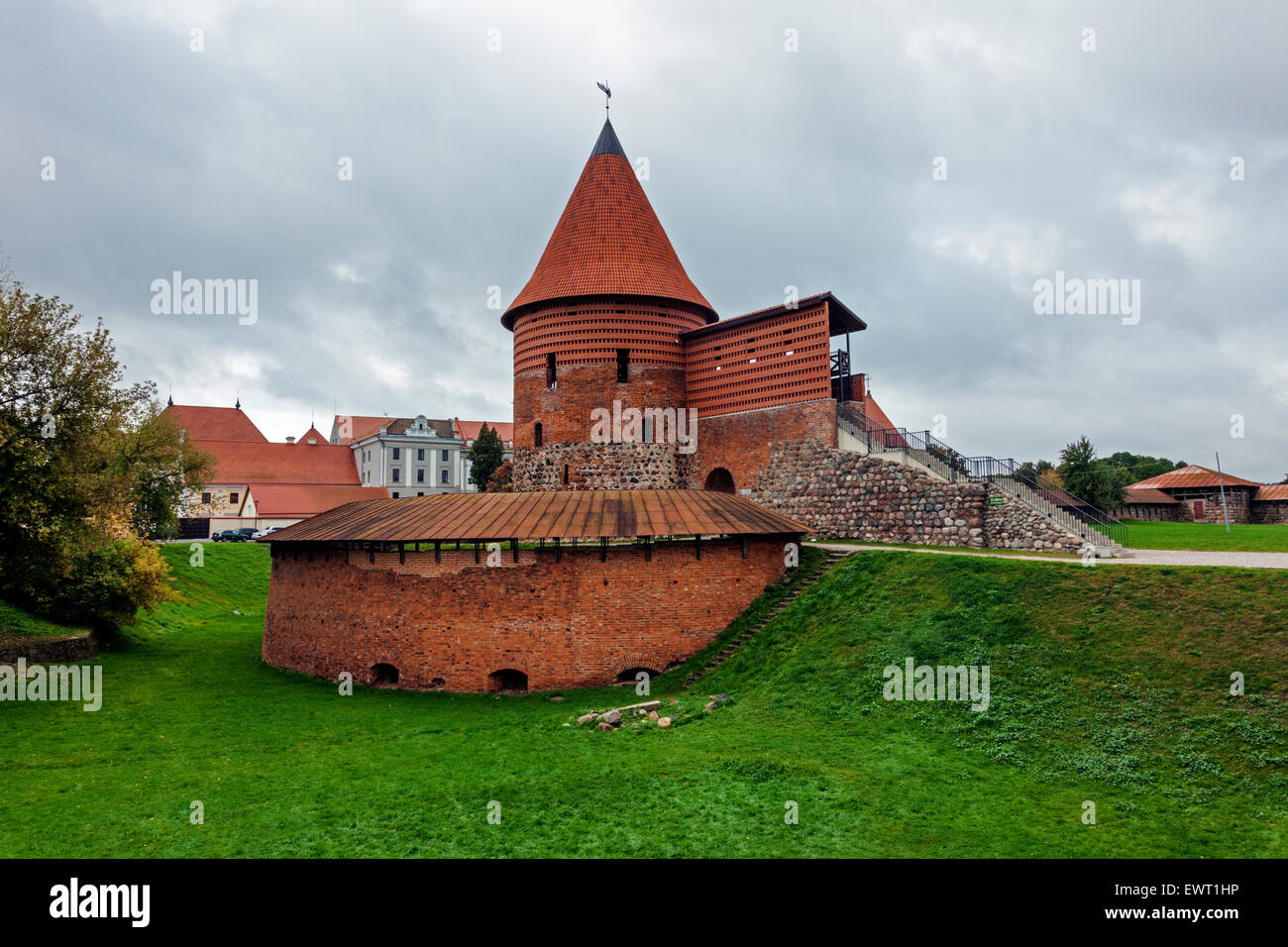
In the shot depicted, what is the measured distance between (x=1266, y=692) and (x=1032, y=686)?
2.40m

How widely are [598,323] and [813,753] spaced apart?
16.7 m

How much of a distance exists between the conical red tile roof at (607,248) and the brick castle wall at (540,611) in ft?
A: 36.7

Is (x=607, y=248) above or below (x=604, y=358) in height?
above

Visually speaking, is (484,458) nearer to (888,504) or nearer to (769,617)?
(888,504)

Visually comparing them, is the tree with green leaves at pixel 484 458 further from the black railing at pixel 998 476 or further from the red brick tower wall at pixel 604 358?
the black railing at pixel 998 476

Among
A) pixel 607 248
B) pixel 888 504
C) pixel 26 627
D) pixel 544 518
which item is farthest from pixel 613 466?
pixel 26 627

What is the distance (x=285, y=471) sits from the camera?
5509 centimetres

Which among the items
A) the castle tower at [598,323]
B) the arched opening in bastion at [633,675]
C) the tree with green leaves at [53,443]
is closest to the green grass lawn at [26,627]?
the tree with green leaves at [53,443]

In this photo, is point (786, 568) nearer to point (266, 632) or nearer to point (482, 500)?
point (482, 500)

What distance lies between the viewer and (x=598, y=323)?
2314cm

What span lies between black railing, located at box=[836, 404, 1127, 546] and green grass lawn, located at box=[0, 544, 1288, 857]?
3.96 meters

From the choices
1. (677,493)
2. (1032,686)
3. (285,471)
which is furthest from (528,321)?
(285,471)

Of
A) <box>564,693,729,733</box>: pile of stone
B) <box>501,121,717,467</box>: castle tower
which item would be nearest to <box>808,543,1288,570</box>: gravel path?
<box>564,693,729,733</box>: pile of stone

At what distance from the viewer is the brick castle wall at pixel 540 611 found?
46.9 ft
